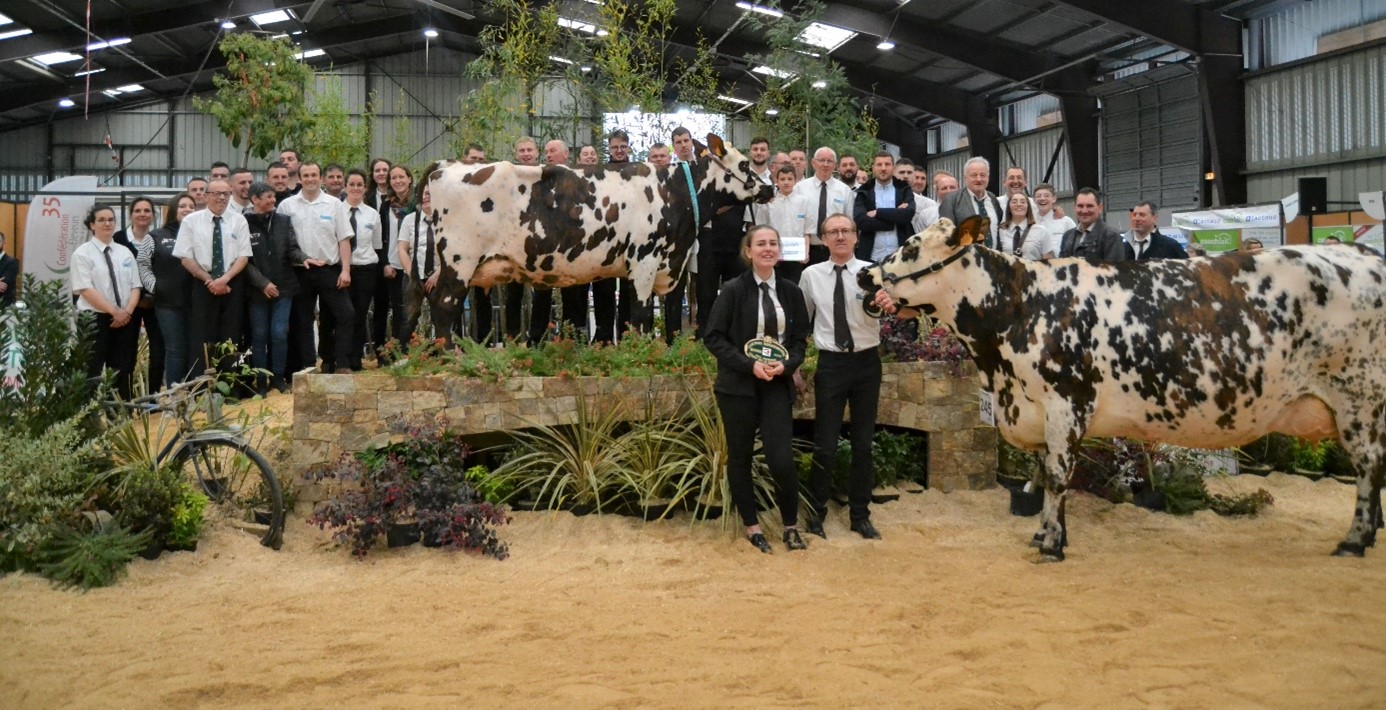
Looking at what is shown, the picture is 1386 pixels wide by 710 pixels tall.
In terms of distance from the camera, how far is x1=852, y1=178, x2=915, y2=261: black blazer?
29.1 ft

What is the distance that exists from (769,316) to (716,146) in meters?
2.63

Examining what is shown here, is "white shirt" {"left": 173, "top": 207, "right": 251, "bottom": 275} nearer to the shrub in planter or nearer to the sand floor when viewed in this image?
the shrub in planter

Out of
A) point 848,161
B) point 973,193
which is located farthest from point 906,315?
point 848,161

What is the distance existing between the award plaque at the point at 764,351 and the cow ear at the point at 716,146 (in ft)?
8.98

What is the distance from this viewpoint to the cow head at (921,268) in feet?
21.1

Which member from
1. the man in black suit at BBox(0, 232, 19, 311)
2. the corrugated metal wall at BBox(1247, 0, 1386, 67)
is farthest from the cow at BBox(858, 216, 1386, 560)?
the corrugated metal wall at BBox(1247, 0, 1386, 67)

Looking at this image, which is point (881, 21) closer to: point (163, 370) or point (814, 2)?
point (814, 2)

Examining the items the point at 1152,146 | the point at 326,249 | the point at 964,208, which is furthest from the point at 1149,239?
the point at 1152,146

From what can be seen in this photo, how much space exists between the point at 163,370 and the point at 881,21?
15591mm

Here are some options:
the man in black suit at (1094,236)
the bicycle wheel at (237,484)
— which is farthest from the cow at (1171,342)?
the bicycle wheel at (237,484)

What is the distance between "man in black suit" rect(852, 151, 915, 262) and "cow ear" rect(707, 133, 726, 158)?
4.19ft

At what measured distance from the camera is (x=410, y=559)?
6.60m

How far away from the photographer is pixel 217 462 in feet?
23.0

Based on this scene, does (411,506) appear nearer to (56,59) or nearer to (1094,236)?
(1094,236)
